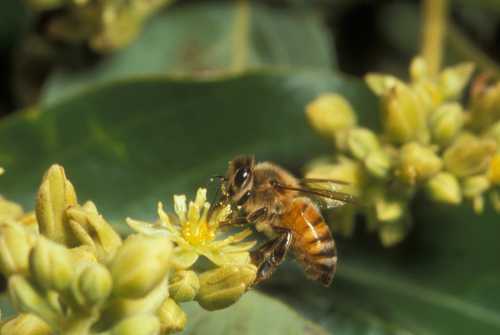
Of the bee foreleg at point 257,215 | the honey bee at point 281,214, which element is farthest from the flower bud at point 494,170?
the bee foreleg at point 257,215

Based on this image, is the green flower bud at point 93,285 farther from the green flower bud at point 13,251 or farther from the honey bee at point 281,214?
the honey bee at point 281,214

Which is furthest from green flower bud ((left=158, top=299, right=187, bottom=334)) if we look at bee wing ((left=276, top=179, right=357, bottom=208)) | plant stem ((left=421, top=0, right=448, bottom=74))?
plant stem ((left=421, top=0, right=448, bottom=74))

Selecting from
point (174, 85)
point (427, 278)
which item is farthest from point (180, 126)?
point (427, 278)

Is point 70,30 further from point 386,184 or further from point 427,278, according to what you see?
point 427,278

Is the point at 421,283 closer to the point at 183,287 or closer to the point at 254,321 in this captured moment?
the point at 254,321

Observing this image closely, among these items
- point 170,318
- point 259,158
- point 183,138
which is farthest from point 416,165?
point 170,318

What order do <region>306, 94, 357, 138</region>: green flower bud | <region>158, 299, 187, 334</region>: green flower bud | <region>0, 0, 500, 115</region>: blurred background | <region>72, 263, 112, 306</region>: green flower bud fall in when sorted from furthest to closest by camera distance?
<region>0, 0, 500, 115</region>: blurred background < <region>306, 94, 357, 138</region>: green flower bud < <region>158, 299, 187, 334</region>: green flower bud < <region>72, 263, 112, 306</region>: green flower bud

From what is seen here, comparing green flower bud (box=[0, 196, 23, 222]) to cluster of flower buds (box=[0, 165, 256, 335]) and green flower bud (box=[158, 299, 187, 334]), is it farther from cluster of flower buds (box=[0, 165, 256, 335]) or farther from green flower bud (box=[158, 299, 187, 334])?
green flower bud (box=[158, 299, 187, 334])
